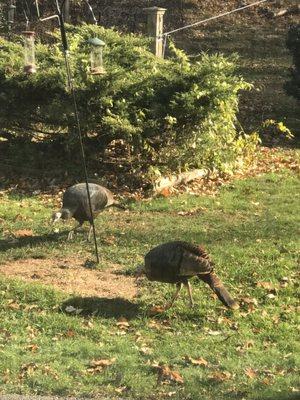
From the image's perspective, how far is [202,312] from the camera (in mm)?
5961

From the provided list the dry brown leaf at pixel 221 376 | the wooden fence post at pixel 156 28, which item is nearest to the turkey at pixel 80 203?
the dry brown leaf at pixel 221 376

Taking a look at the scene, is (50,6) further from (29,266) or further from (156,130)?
(29,266)

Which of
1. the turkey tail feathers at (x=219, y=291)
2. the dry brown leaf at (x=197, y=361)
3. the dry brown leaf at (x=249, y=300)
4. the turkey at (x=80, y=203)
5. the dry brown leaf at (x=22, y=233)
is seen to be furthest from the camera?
the dry brown leaf at (x=22, y=233)

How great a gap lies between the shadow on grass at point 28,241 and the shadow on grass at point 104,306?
178 centimetres

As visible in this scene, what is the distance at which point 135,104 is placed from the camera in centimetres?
1048

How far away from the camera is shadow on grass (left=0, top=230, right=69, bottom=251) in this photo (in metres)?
7.68

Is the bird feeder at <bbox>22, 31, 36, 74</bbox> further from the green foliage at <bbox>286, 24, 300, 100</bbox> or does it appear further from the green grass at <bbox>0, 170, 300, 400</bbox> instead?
→ the green foliage at <bbox>286, 24, 300, 100</bbox>

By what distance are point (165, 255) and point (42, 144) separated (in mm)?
5965

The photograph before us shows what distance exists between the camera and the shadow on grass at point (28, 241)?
7.68 m

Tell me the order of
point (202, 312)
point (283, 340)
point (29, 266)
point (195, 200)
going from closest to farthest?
point (283, 340) < point (202, 312) < point (29, 266) < point (195, 200)

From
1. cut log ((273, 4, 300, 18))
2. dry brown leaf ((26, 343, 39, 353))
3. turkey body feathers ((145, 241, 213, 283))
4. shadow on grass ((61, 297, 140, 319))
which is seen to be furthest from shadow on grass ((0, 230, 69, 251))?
cut log ((273, 4, 300, 18))

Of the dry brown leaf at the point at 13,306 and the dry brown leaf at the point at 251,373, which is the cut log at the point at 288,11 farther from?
the dry brown leaf at the point at 251,373

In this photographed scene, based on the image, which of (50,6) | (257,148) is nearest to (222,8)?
(50,6)

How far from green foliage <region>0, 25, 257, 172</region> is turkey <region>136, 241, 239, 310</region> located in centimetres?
435
